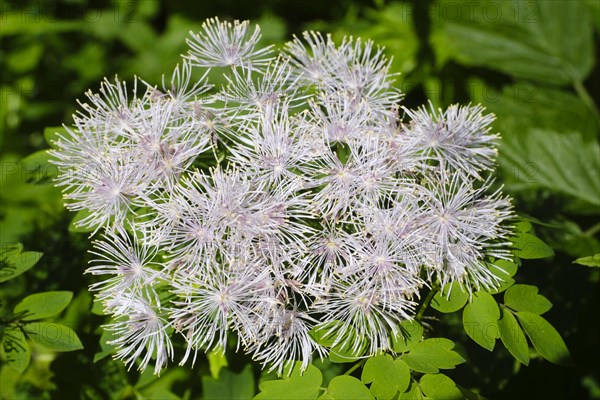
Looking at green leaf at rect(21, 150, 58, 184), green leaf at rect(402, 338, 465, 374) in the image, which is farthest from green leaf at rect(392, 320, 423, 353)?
green leaf at rect(21, 150, 58, 184)

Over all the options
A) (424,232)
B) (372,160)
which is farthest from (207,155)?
(424,232)

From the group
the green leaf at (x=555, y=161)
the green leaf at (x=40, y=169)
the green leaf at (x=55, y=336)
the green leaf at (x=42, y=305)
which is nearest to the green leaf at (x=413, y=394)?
the green leaf at (x=55, y=336)

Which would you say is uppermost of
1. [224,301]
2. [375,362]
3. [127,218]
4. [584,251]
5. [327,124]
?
[327,124]

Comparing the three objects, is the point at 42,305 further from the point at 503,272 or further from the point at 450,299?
the point at 503,272

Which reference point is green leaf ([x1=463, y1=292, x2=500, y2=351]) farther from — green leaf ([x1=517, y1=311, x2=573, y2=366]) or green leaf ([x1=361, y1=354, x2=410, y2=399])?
green leaf ([x1=361, y1=354, x2=410, y2=399])

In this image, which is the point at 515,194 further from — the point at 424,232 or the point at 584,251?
the point at 424,232

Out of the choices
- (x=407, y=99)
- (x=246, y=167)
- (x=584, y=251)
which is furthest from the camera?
(x=407, y=99)

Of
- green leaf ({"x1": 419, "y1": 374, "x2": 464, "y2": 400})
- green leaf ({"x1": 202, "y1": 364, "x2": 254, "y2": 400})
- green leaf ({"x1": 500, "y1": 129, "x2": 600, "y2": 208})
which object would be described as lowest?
green leaf ({"x1": 500, "y1": 129, "x2": 600, "y2": 208})

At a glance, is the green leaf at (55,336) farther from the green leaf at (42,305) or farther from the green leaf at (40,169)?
the green leaf at (40,169)
